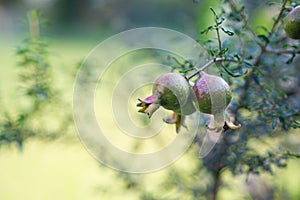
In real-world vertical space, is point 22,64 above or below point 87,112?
above

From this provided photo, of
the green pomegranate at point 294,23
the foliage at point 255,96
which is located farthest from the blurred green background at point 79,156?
the green pomegranate at point 294,23

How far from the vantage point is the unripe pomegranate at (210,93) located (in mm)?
423

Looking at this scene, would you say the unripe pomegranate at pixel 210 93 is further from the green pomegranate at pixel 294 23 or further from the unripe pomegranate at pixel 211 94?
the green pomegranate at pixel 294 23

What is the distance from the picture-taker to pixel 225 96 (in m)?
0.43

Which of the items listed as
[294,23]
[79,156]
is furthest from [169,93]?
[79,156]

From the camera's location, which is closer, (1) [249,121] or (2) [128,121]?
(1) [249,121]

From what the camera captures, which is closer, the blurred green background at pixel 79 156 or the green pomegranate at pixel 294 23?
the green pomegranate at pixel 294 23

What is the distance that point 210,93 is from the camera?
421 mm

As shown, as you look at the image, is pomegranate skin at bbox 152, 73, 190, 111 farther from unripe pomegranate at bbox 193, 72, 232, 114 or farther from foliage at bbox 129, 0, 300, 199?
foliage at bbox 129, 0, 300, 199

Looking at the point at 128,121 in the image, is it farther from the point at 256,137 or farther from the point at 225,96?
the point at 225,96

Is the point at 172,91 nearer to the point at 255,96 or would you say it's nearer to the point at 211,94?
Result: the point at 211,94

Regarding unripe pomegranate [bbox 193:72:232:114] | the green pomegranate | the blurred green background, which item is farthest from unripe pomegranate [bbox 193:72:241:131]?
the blurred green background

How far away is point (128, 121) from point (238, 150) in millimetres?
215

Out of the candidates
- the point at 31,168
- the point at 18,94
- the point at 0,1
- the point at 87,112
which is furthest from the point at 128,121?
the point at 0,1
